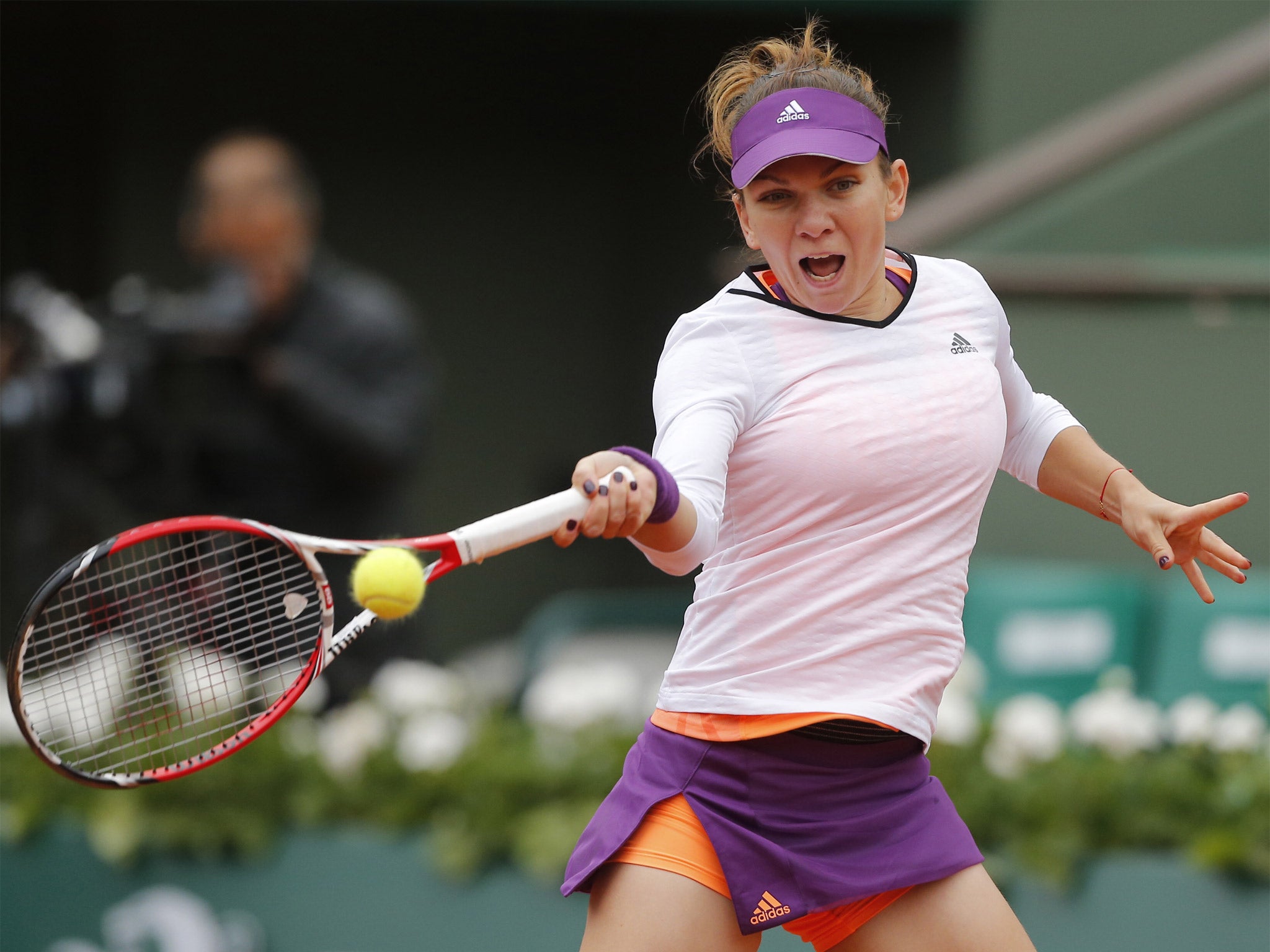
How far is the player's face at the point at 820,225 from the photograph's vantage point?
6.44 ft

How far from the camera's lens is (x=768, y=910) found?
203cm

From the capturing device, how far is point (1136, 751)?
3.69 metres

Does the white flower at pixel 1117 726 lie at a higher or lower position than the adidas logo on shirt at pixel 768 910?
lower

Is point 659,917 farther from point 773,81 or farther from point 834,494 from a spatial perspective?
point 773,81

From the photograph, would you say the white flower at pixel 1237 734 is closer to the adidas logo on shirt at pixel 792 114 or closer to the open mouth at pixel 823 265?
the open mouth at pixel 823 265

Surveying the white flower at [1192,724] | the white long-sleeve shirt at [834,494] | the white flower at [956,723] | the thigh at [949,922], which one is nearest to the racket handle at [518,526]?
the white long-sleeve shirt at [834,494]

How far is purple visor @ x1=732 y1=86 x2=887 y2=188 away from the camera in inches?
76.1

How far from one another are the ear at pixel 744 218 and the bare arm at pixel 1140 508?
0.53 m

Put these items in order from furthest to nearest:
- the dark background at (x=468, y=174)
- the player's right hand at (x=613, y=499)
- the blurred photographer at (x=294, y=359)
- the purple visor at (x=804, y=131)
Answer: the dark background at (x=468, y=174) → the blurred photographer at (x=294, y=359) → the purple visor at (x=804, y=131) → the player's right hand at (x=613, y=499)

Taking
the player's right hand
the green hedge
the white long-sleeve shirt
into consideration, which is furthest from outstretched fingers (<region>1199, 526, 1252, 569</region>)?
the green hedge

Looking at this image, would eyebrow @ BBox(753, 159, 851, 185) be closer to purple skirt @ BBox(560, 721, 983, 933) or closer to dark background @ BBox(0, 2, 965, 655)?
purple skirt @ BBox(560, 721, 983, 933)

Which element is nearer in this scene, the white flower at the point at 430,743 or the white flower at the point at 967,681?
the white flower at the point at 430,743

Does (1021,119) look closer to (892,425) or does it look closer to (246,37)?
(246,37)

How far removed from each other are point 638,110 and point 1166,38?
2.76 metres
